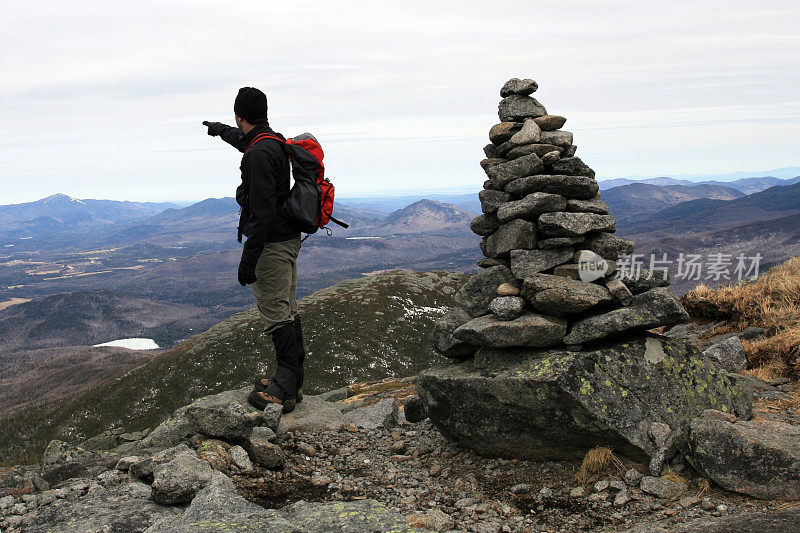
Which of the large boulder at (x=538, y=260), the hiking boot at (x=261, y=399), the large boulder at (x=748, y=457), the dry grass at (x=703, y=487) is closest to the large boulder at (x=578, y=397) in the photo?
the large boulder at (x=748, y=457)

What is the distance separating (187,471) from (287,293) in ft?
14.2

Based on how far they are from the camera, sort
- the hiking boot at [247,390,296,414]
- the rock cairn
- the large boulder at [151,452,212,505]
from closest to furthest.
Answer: the large boulder at [151,452,212,505] → the rock cairn → the hiking boot at [247,390,296,414]

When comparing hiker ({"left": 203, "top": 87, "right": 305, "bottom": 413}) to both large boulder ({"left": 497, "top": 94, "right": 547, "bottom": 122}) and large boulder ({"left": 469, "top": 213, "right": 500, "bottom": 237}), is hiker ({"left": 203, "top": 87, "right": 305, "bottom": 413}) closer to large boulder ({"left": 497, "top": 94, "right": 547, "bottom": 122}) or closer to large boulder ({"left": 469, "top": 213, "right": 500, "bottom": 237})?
large boulder ({"left": 469, "top": 213, "right": 500, "bottom": 237})

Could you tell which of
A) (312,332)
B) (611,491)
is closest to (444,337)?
(611,491)

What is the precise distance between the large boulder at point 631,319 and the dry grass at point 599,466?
7.27 feet

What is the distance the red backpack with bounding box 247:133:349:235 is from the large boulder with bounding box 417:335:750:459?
4.78 meters

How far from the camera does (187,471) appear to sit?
9.23 metres

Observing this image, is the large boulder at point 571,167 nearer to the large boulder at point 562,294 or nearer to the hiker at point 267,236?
the large boulder at point 562,294

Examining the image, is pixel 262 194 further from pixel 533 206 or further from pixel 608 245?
pixel 608 245

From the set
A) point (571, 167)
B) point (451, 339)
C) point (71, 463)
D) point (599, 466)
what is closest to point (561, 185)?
point (571, 167)

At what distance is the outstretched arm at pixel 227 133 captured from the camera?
497 inches

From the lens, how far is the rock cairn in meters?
10.2

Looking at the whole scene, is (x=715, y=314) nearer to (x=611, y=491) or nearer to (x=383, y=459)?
(x=611, y=491)

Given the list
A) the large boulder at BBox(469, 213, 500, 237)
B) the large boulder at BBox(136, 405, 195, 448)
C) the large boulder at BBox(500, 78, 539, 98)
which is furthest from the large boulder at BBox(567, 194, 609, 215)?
the large boulder at BBox(136, 405, 195, 448)
